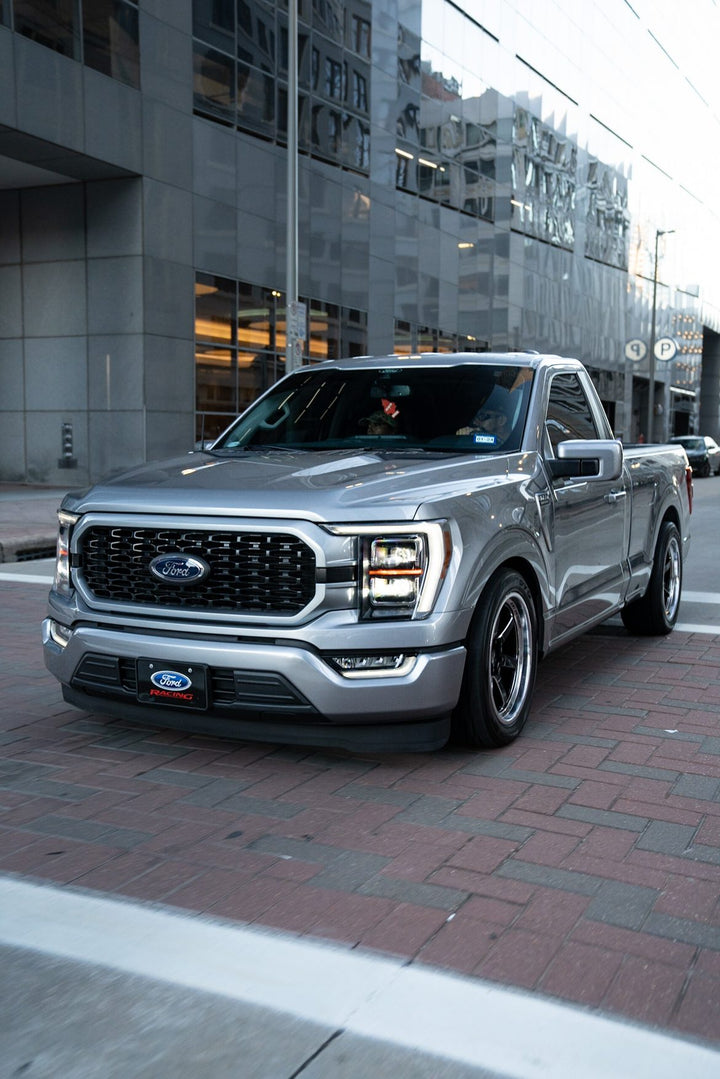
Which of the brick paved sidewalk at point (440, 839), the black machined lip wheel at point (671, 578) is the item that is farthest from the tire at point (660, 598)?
the brick paved sidewalk at point (440, 839)

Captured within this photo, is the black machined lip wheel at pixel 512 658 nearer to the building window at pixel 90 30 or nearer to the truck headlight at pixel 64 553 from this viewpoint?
the truck headlight at pixel 64 553

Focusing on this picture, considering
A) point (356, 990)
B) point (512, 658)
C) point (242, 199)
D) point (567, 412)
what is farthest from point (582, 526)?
point (242, 199)

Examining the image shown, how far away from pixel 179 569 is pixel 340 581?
686 millimetres

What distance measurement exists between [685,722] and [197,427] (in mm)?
18359

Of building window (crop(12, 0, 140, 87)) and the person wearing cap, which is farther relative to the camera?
building window (crop(12, 0, 140, 87))

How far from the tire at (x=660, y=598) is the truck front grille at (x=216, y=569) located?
3876mm

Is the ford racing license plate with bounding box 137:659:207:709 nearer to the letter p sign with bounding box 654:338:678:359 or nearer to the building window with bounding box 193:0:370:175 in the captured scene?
the building window with bounding box 193:0:370:175

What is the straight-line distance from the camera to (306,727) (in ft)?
14.3

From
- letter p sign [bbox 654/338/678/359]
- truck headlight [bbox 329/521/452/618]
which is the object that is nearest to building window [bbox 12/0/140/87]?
truck headlight [bbox 329/521/452/618]

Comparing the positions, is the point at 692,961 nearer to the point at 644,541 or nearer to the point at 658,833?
the point at 658,833

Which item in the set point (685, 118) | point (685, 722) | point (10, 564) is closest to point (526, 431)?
point (685, 722)

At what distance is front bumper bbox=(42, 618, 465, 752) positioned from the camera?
4.23 m

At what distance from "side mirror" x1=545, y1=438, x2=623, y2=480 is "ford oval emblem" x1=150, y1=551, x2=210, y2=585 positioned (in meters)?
1.96

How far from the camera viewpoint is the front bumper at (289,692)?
423 centimetres
